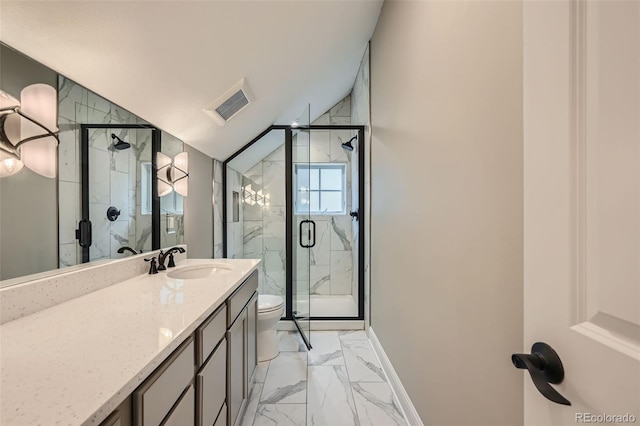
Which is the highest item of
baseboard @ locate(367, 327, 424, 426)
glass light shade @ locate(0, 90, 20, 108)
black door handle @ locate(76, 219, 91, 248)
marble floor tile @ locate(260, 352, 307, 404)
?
glass light shade @ locate(0, 90, 20, 108)

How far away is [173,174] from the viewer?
1.96m

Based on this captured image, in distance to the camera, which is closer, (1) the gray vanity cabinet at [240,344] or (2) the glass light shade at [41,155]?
(2) the glass light shade at [41,155]

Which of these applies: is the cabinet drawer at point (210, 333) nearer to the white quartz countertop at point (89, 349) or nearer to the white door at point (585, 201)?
the white quartz countertop at point (89, 349)

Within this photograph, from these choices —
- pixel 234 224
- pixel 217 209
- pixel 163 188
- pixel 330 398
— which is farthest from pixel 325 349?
pixel 163 188

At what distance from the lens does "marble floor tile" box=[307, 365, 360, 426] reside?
1.58 m

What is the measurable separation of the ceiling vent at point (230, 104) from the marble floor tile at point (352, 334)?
231 centimetres

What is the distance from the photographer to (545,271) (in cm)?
48

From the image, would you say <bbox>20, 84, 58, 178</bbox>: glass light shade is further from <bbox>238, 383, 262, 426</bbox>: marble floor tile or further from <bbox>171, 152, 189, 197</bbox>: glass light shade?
<bbox>238, 383, 262, 426</bbox>: marble floor tile

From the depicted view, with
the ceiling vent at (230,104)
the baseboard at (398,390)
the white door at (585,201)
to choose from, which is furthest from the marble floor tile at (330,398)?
the ceiling vent at (230,104)

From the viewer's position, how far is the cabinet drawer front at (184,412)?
0.78 meters

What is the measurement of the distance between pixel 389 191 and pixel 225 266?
1.31m

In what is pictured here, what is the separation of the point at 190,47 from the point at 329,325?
2.66 m
